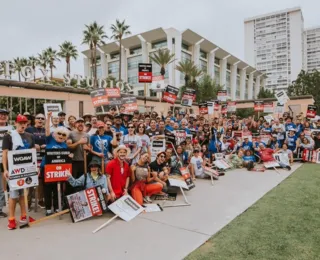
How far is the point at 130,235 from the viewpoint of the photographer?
4.25m

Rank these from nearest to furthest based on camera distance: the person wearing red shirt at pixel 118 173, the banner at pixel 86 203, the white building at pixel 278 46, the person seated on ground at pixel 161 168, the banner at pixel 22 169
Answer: the banner at pixel 22 169 → the banner at pixel 86 203 → the person wearing red shirt at pixel 118 173 → the person seated on ground at pixel 161 168 → the white building at pixel 278 46

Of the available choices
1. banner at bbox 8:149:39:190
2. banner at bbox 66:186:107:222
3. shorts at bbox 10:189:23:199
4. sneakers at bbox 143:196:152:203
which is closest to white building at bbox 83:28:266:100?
sneakers at bbox 143:196:152:203

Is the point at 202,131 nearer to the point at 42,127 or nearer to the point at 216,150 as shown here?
the point at 216,150

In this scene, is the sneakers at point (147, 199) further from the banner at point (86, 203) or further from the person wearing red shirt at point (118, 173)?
the banner at point (86, 203)

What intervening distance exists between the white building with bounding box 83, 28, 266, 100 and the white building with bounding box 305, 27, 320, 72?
51131 millimetres

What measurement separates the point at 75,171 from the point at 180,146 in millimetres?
3571

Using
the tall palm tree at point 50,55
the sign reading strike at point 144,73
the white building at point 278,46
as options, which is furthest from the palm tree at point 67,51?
the white building at point 278,46

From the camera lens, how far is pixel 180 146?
8.27 metres

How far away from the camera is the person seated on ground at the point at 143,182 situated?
18.8 ft

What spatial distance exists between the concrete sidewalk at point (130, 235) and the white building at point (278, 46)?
113800 mm

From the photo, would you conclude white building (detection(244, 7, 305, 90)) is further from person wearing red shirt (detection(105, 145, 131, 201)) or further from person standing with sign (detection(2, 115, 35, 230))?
person standing with sign (detection(2, 115, 35, 230))

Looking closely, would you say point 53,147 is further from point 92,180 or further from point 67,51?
point 67,51

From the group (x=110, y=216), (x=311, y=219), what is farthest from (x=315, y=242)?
(x=110, y=216)

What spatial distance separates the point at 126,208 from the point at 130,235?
91cm
